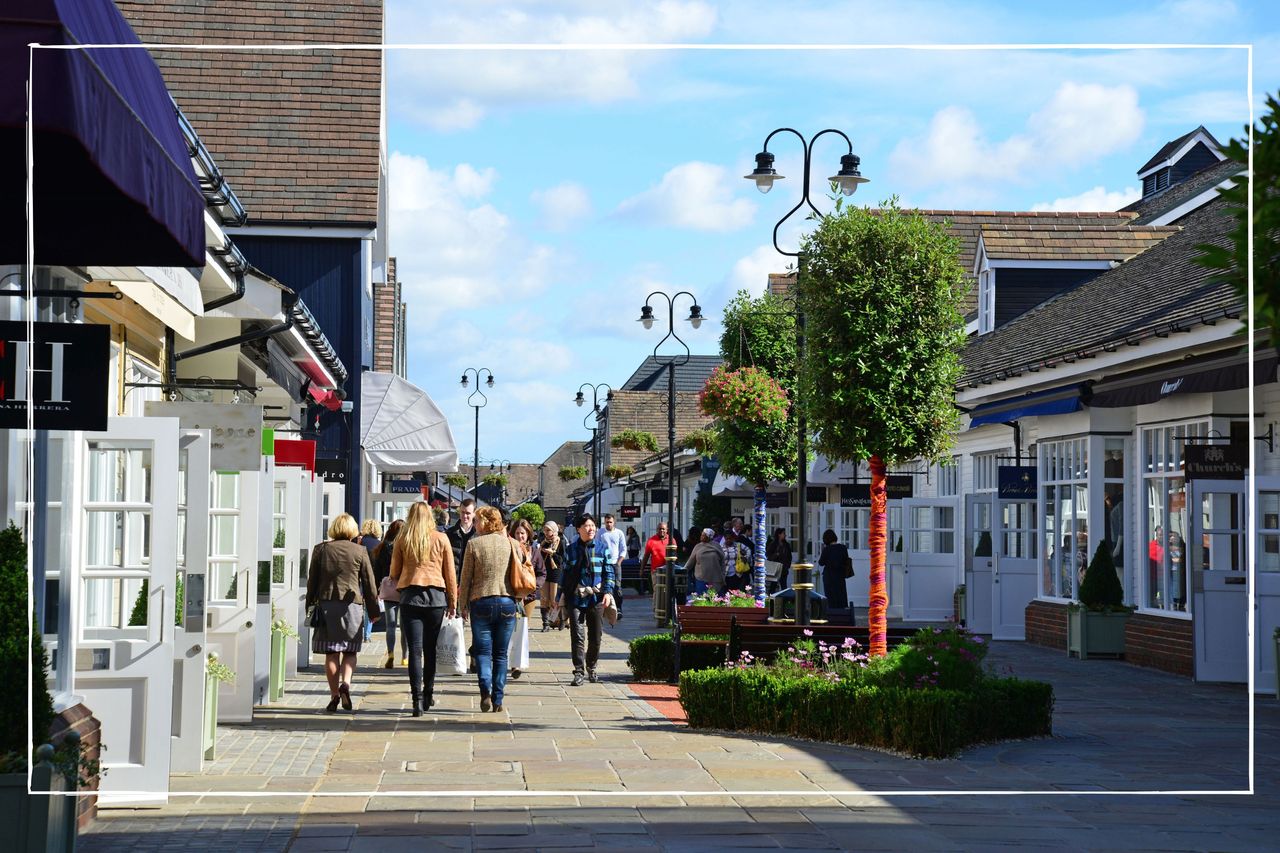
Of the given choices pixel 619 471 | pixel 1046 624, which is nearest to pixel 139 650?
pixel 1046 624

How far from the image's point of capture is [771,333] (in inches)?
1013

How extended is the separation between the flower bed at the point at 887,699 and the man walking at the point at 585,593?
4.03 m

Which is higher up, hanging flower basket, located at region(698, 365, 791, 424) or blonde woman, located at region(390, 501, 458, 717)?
hanging flower basket, located at region(698, 365, 791, 424)

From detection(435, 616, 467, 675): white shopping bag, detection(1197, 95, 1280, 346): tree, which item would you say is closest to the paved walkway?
detection(435, 616, 467, 675): white shopping bag

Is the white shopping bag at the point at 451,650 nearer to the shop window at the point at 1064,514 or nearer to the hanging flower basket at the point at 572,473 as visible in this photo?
the shop window at the point at 1064,514

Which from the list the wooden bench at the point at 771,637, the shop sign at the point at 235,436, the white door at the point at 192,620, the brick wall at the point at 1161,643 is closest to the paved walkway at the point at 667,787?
the white door at the point at 192,620

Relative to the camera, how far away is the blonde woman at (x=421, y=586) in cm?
1405

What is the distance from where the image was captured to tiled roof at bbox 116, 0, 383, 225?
26141mm

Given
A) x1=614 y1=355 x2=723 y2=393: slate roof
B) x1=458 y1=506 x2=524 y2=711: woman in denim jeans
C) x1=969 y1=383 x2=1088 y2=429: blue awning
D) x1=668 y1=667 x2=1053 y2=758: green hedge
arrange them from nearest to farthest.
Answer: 1. x1=668 y1=667 x2=1053 y2=758: green hedge
2. x1=458 y1=506 x2=524 y2=711: woman in denim jeans
3. x1=969 y1=383 x2=1088 y2=429: blue awning
4. x1=614 y1=355 x2=723 y2=393: slate roof

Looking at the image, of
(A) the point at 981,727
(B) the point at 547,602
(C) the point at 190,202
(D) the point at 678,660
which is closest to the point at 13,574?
(C) the point at 190,202

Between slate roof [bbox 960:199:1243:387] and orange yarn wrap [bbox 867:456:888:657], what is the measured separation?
455cm

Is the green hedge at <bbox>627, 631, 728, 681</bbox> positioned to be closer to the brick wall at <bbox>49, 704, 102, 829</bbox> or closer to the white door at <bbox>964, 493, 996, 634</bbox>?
the white door at <bbox>964, 493, 996, 634</bbox>

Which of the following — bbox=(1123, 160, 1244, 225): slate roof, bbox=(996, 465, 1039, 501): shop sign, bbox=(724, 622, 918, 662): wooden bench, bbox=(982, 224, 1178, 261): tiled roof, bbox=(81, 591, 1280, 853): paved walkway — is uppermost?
bbox=(1123, 160, 1244, 225): slate roof

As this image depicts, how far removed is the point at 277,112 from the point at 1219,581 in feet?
54.0
